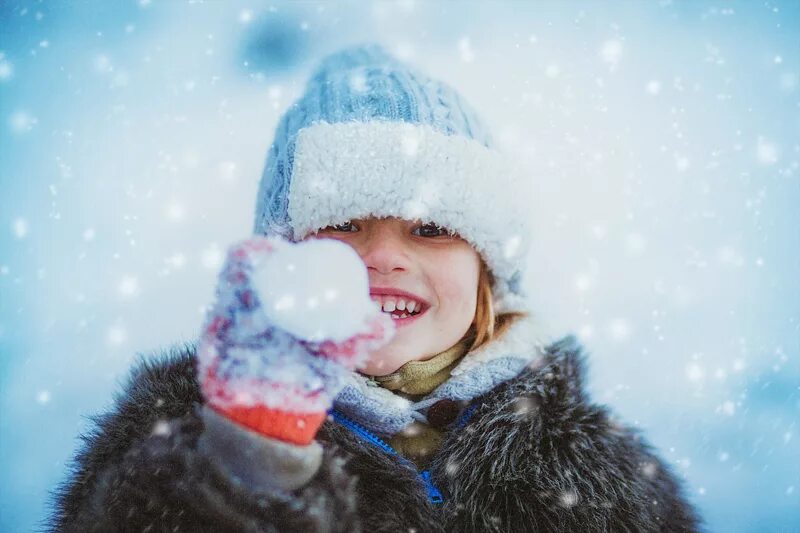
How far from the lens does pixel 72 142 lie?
1622 mm

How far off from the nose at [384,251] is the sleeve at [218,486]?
0.36m

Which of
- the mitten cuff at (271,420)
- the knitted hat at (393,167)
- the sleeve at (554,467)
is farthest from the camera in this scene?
the knitted hat at (393,167)

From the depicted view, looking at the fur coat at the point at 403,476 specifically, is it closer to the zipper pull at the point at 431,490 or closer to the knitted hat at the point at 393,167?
the zipper pull at the point at 431,490

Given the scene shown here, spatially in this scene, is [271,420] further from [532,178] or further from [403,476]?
[532,178]

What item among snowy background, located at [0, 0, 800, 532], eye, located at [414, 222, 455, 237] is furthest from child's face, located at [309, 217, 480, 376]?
snowy background, located at [0, 0, 800, 532]

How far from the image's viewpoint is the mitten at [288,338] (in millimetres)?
679

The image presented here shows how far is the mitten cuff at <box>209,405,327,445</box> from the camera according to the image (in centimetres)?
68

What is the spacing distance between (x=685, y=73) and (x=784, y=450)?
3.70ft

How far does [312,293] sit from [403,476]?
1.22 ft

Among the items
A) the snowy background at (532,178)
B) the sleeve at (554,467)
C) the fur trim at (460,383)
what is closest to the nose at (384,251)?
the fur trim at (460,383)

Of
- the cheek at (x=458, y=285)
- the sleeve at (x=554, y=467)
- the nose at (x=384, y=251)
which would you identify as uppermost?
the nose at (x=384, y=251)

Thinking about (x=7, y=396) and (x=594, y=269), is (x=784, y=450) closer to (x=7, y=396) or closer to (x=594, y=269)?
(x=594, y=269)

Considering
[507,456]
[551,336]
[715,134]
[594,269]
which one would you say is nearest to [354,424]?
[507,456]

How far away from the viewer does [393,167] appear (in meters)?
1.06
